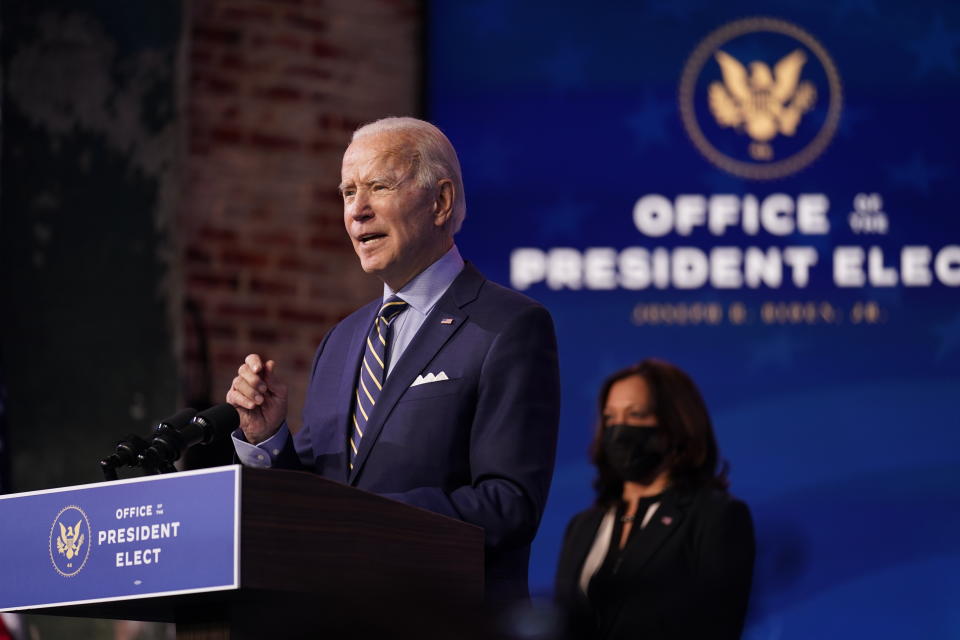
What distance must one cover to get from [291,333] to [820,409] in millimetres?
1914

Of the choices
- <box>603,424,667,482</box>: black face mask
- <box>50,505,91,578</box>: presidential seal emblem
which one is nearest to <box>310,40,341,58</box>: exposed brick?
<box>603,424,667,482</box>: black face mask

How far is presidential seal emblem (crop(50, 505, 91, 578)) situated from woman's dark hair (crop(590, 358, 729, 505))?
2530 millimetres

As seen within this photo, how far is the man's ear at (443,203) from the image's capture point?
2545 mm

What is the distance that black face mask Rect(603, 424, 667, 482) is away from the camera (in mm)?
4379

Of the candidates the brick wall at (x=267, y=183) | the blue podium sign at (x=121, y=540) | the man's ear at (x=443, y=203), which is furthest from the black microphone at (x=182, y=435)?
the brick wall at (x=267, y=183)

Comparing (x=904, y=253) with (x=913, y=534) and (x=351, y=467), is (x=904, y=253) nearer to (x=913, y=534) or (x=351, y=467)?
(x=913, y=534)

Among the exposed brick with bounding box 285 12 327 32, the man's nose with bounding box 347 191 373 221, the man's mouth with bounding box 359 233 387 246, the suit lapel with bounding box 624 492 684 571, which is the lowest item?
the suit lapel with bounding box 624 492 684 571

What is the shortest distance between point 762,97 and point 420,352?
355 cm

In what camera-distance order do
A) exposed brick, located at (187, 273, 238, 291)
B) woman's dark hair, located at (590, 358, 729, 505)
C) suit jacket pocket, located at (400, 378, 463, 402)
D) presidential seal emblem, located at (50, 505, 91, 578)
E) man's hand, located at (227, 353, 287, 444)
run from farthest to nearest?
exposed brick, located at (187, 273, 238, 291) < woman's dark hair, located at (590, 358, 729, 505) < suit jacket pocket, located at (400, 378, 463, 402) < man's hand, located at (227, 353, 287, 444) < presidential seal emblem, located at (50, 505, 91, 578)

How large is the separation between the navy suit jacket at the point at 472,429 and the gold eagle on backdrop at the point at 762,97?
336cm

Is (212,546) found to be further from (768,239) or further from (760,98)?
(760,98)

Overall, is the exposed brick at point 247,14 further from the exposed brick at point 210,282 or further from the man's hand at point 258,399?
the man's hand at point 258,399

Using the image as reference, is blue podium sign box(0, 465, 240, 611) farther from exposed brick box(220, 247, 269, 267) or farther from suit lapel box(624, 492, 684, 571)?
exposed brick box(220, 247, 269, 267)

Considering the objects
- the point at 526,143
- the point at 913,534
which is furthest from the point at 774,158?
the point at 913,534
